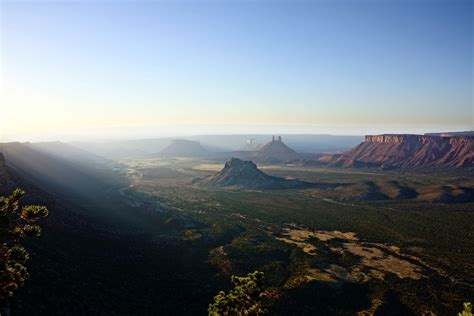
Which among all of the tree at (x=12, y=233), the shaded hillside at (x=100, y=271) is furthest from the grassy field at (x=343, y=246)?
the tree at (x=12, y=233)

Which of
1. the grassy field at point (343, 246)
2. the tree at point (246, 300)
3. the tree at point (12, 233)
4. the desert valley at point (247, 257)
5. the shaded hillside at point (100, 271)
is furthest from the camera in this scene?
the grassy field at point (343, 246)

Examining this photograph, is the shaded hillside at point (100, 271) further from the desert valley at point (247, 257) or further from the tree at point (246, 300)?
the tree at point (246, 300)

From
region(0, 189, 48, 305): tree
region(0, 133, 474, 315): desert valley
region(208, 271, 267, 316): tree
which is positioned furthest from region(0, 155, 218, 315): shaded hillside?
region(0, 189, 48, 305): tree

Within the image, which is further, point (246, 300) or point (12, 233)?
point (246, 300)

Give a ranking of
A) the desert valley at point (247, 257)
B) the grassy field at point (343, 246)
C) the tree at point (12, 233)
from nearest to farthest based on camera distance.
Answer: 1. the tree at point (12, 233)
2. the desert valley at point (247, 257)
3. the grassy field at point (343, 246)

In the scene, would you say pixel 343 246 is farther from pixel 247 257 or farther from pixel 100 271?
pixel 100 271

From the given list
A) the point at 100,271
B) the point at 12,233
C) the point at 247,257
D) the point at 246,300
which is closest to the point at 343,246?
the point at 247,257

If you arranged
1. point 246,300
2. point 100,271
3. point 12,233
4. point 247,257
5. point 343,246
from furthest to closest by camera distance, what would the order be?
point 343,246, point 247,257, point 100,271, point 246,300, point 12,233

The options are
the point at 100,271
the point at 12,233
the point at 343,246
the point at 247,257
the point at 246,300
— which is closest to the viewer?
the point at 12,233

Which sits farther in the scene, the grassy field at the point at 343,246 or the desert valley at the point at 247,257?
the grassy field at the point at 343,246

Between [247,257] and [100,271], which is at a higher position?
[100,271]
